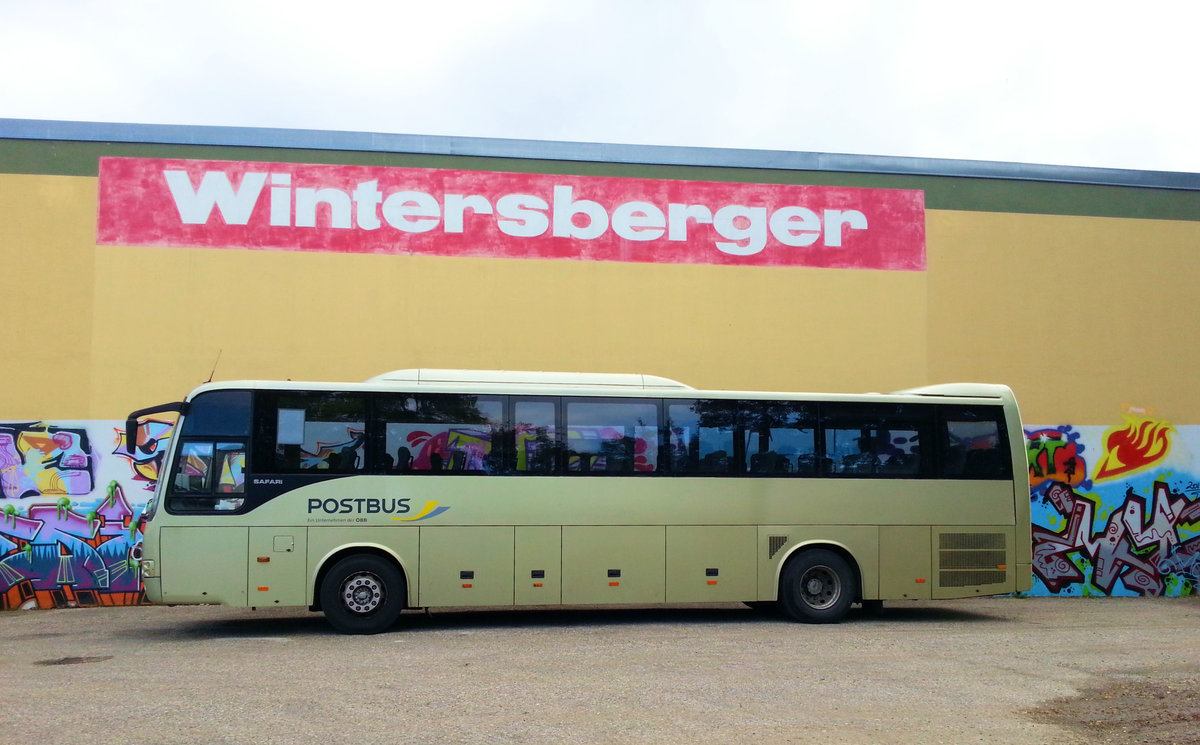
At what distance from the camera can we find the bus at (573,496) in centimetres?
1185

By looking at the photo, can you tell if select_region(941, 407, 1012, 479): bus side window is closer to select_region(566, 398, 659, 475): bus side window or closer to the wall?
select_region(566, 398, 659, 475): bus side window

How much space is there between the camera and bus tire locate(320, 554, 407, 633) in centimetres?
1200

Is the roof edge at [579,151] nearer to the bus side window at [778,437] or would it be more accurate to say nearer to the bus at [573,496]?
the bus at [573,496]

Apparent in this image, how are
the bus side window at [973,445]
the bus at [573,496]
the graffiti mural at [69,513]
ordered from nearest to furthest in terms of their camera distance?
the bus at [573,496] < the bus side window at [973,445] < the graffiti mural at [69,513]

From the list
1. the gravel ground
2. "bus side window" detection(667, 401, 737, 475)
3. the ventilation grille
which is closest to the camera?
the gravel ground

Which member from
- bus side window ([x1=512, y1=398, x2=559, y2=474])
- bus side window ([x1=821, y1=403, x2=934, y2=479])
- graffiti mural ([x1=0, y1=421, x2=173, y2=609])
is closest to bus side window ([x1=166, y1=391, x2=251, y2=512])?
bus side window ([x1=512, y1=398, x2=559, y2=474])

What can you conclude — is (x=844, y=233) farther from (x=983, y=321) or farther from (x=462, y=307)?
(x=462, y=307)

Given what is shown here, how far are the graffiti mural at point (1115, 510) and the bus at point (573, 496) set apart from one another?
177 inches

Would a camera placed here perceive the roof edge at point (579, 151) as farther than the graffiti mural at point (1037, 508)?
Yes

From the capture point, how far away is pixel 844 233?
17.6 meters

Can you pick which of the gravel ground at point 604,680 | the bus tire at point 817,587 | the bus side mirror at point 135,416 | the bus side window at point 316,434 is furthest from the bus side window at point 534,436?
the bus side mirror at point 135,416

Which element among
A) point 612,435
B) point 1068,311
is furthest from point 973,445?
point 1068,311

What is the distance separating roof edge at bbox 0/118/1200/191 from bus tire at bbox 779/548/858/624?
712cm

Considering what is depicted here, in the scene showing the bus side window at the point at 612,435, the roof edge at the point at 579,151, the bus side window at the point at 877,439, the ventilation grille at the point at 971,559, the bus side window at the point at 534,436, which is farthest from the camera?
the roof edge at the point at 579,151
